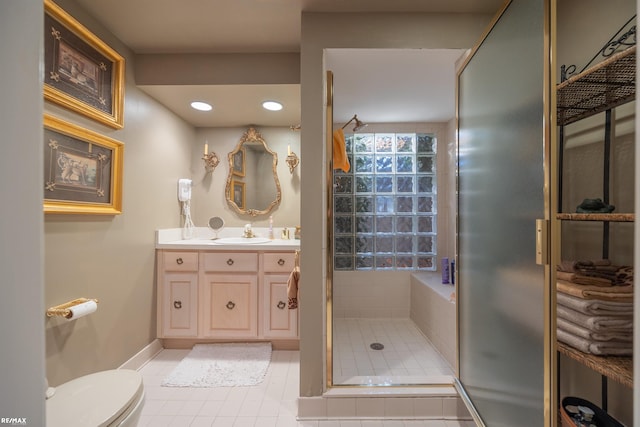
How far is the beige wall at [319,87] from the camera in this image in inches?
57.0

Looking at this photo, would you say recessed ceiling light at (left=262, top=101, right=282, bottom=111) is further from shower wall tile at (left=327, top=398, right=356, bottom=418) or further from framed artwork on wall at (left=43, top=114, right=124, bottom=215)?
shower wall tile at (left=327, top=398, right=356, bottom=418)

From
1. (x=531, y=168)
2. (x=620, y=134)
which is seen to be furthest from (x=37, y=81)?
(x=620, y=134)

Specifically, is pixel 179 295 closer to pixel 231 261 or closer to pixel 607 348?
pixel 231 261

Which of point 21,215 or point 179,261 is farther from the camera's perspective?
point 179,261

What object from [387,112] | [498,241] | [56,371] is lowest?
[56,371]

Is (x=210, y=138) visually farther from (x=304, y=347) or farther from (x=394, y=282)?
(x=394, y=282)

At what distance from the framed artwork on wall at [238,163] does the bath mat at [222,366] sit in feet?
5.16

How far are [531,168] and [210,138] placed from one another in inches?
103

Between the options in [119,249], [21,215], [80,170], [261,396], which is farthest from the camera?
[119,249]

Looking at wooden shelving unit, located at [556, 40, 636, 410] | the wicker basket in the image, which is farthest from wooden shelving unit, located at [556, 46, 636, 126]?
the wicker basket

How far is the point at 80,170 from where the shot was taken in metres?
1.48

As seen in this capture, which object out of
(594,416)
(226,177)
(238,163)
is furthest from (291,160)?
(594,416)

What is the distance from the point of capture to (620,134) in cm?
98

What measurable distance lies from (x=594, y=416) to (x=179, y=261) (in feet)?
7.90
